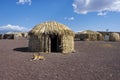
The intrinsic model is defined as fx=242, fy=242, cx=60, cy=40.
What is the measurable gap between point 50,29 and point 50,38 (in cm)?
89

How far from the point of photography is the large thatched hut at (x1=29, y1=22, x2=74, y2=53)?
2347cm

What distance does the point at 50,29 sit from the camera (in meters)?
23.7

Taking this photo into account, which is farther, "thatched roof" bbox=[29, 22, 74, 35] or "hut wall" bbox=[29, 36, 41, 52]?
"hut wall" bbox=[29, 36, 41, 52]

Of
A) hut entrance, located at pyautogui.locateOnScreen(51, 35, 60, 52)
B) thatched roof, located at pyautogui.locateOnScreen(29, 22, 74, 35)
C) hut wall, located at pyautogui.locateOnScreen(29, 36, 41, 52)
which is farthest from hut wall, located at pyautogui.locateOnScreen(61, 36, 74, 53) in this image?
hut wall, located at pyautogui.locateOnScreen(29, 36, 41, 52)

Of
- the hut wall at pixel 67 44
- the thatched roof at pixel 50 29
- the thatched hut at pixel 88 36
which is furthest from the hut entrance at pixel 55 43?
the thatched hut at pixel 88 36

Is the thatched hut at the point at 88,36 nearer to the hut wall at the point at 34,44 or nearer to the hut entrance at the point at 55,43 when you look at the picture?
the hut entrance at the point at 55,43

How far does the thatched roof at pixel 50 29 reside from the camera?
925 inches

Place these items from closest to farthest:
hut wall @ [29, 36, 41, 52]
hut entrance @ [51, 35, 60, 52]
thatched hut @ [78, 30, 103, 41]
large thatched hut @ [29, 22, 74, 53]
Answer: large thatched hut @ [29, 22, 74, 53] → hut wall @ [29, 36, 41, 52] → hut entrance @ [51, 35, 60, 52] → thatched hut @ [78, 30, 103, 41]

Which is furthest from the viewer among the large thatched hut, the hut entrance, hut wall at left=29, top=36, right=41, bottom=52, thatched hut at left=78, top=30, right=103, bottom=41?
thatched hut at left=78, top=30, right=103, bottom=41

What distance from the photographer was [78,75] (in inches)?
469

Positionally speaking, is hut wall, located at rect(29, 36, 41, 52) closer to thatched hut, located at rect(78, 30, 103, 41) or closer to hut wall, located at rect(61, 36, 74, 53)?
hut wall, located at rect(61, 36, 74, 53)

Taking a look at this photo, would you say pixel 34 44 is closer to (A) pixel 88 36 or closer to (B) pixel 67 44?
(B) pixel 67 44

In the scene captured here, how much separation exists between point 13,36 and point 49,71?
56569 mm

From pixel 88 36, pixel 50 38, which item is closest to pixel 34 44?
pixel 50 38
